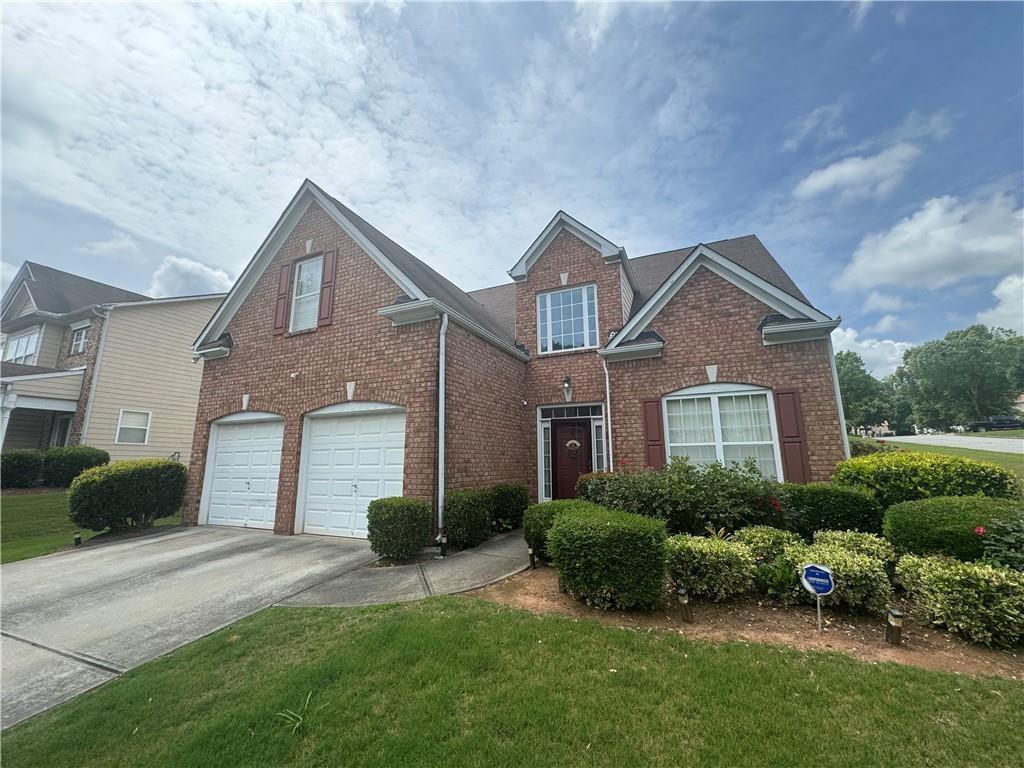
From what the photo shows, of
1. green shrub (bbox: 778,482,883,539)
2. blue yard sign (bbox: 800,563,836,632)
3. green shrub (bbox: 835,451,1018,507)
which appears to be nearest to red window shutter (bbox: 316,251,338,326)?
blue yard sign (bbox: 800,563,836,632)

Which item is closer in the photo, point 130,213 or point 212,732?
point 212,732

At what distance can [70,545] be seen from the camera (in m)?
8.83

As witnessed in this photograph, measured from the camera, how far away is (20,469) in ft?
45.1

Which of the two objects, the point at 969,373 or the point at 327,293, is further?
the point at 969,373

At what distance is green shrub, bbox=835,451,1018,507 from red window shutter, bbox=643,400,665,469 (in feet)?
10.5

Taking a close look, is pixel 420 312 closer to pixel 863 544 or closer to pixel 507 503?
pixel 507 503

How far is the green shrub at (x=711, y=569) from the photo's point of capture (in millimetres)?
4633

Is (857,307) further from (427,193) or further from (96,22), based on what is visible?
(96,22)

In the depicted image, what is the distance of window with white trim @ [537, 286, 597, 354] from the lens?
38.1ft

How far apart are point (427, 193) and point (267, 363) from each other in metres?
6.09

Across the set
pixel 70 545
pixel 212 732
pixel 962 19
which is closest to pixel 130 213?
pixel 70 545

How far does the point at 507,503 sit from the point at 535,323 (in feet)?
17.9

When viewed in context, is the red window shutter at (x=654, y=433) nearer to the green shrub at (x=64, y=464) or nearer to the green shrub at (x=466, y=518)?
the green shrub at (x=466, y=518)

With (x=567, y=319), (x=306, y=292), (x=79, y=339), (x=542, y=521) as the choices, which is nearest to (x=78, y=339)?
(x=79, y=339)
